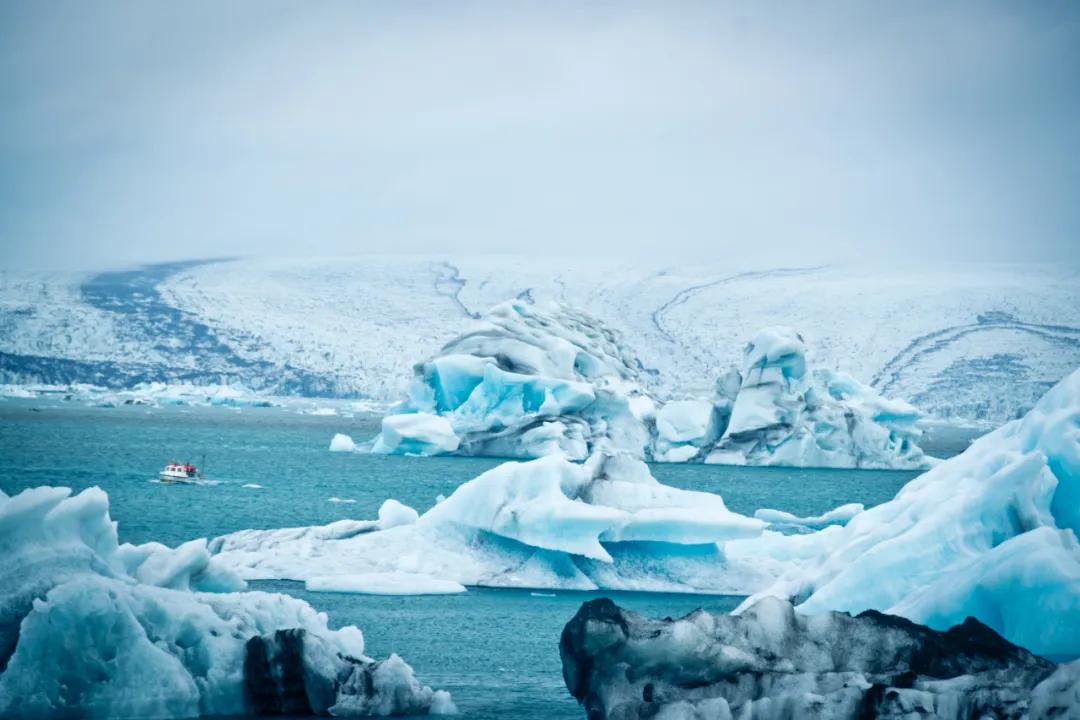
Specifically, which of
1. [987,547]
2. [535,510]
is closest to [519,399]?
[535,510]

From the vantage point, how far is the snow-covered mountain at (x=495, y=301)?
301 ft

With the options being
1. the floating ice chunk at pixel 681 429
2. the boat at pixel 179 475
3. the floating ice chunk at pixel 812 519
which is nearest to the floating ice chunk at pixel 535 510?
the floating ice chunk at pixel 812 519

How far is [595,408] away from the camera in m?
39.5

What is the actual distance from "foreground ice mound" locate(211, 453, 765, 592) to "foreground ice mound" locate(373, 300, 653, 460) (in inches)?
748

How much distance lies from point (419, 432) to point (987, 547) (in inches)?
1160

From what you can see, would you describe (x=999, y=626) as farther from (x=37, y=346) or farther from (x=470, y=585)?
(x=37, y=346)

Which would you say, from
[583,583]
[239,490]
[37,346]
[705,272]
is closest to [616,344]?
[239,490]

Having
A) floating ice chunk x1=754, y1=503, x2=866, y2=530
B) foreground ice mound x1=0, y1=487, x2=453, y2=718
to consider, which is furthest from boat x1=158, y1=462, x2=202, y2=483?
foreground ice mound x1=0, y1=487, x2=453, y2=718

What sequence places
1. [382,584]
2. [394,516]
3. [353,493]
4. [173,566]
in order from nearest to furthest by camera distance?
[173,566] < [382,584] < [394,516] < [353,493]

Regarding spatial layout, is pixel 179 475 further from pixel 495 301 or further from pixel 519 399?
pixel 495 301

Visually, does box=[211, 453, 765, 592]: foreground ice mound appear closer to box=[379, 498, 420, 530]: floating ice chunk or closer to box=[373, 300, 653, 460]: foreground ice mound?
box=[379, 498, 420, 530]: floating ice chunk

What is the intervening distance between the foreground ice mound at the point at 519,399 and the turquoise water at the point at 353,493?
110 centimetres

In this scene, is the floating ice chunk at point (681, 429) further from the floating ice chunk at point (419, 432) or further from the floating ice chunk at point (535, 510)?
the floating ice chunk at point (535, 510)

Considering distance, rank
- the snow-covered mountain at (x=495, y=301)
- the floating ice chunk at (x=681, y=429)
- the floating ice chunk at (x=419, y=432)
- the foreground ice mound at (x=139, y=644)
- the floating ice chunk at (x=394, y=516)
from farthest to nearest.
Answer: the snow-covered mountain at (x=495, y=301)
the floating ice chunk at (x=681, y=429)
the floating ice chunk at (x=419, y=432)
the floating ice chunk at (x=394, y=516)
the foreground ice mound at (x=139, y=644)
